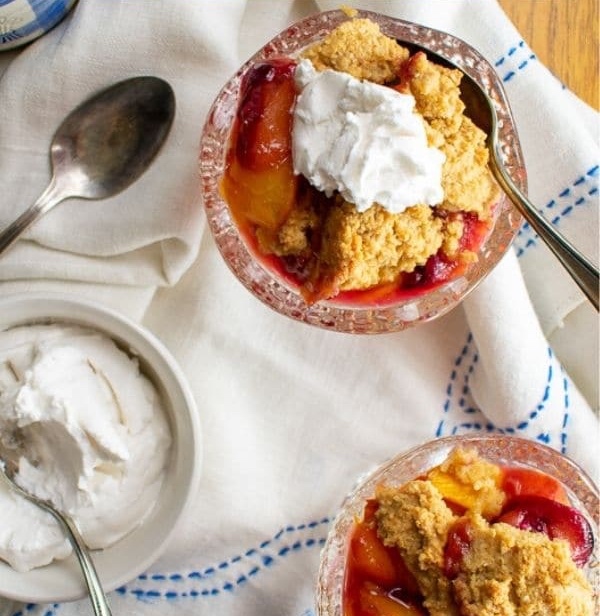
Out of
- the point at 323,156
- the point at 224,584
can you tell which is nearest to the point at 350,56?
the point at 323,156

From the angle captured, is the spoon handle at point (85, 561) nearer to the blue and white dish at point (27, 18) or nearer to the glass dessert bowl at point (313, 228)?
the glass dessert bowl at point (313, 228)

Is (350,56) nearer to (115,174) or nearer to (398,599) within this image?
(115,174)

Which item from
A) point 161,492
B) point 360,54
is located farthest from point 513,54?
point 161,492

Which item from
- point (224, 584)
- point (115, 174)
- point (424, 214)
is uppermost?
point (424, 214)

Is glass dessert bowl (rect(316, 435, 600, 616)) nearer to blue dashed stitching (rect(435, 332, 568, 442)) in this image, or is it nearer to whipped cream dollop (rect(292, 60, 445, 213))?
blue dashed stitching (rect(435, 332, 568, 442))

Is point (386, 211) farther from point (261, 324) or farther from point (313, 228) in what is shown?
point (261, 324)

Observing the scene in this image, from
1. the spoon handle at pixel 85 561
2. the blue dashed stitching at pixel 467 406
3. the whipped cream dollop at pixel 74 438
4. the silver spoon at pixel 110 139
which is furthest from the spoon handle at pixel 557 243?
the spoon handle at pixel 85 561

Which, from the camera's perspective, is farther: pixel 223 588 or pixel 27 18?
pixel 223 588
